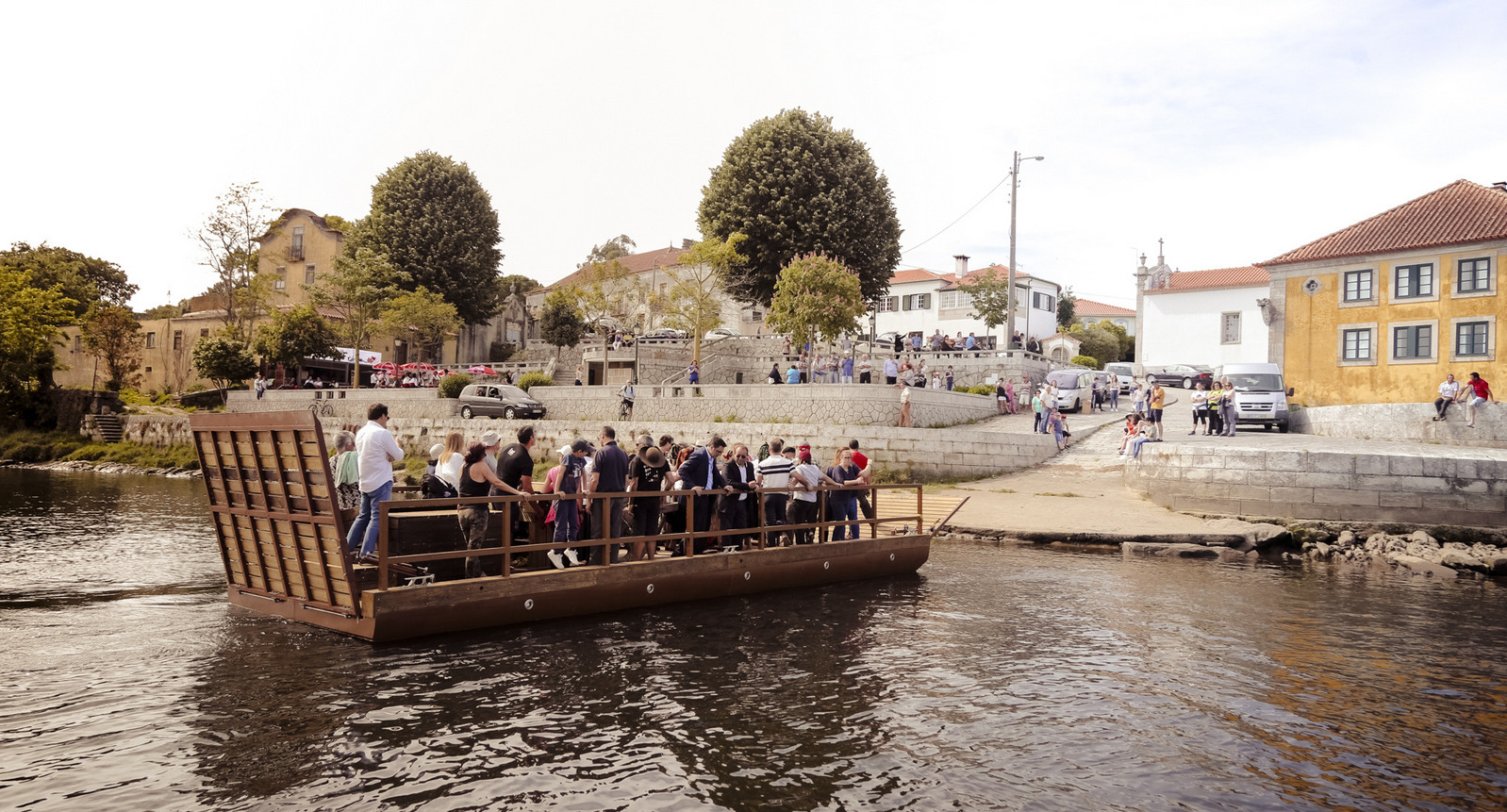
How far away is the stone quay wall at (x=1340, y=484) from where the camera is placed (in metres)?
19.4

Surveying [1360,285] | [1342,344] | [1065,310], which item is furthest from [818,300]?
[1065,310]

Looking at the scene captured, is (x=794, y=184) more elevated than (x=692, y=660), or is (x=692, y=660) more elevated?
(x=794, y=184)

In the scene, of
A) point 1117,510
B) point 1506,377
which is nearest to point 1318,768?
point 1117,510

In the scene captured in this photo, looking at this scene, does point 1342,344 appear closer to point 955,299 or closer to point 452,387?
point 955,299

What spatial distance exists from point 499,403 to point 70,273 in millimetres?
37602

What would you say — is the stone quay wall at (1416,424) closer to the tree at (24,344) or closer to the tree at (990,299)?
the tree at (990,299)

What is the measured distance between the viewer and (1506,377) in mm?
31531

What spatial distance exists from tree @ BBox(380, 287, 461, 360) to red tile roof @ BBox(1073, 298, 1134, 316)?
52909 mm

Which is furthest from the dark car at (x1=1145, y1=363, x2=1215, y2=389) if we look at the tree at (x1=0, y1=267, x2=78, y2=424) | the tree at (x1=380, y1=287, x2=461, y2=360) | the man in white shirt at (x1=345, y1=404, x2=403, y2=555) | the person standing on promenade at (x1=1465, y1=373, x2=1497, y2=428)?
the tree at (x1=0, y1=267, x2=78, y2=424)

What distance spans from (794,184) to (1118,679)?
121 feet

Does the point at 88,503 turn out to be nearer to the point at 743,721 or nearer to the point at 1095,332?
the point at 743,721

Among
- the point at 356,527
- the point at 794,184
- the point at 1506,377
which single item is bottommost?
the point at 356,527

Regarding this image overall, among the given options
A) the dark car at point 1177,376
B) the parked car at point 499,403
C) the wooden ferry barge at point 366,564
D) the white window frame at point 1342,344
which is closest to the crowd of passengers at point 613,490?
the wooden ferry barge at point 366,564

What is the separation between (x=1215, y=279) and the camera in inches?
2381
